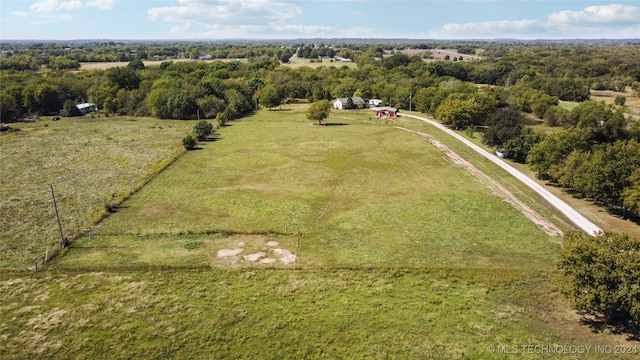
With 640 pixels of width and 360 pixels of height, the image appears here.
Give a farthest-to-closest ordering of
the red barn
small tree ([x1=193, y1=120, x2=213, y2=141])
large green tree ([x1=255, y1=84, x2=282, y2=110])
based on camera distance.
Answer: large green tree ([x1=255, y1=84, x2=282, y2=110]) < the red barn < small tree ([x1=193, y1=120, x2=213, y2=141])

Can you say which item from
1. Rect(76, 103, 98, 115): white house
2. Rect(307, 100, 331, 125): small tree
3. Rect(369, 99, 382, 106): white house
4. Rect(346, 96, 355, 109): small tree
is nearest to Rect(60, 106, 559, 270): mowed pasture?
Rect(307, 100, 331, 125): small tree

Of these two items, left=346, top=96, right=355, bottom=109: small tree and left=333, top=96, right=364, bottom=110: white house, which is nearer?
left=346, top=96, right=355, bottom=109: small tree

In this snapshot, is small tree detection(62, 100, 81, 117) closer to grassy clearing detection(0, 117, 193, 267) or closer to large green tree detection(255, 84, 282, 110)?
grassy clearing detection(0, 117, 193, 267)

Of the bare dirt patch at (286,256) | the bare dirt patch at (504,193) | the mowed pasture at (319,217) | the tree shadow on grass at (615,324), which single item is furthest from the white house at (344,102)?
the tree shadow on grass at (615,324)

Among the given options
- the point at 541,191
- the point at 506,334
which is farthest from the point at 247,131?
the point at 506,334

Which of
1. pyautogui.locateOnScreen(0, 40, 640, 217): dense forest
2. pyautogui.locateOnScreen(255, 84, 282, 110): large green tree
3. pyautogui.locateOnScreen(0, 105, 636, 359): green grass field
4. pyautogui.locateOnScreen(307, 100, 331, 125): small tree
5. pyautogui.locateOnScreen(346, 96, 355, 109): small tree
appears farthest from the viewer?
pyautogui.locateOnScreen(346, 96, 355, 109): small tree

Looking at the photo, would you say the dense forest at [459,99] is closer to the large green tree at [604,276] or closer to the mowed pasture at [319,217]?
the mowed pasture at [319,217]
